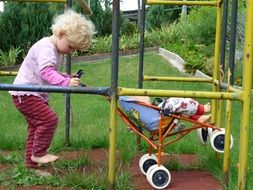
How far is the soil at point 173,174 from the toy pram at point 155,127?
0.10m

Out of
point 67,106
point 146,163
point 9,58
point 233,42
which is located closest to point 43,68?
point 146,163

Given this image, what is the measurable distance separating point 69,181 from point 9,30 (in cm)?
1023

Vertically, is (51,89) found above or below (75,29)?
below

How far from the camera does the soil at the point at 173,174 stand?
364 cm

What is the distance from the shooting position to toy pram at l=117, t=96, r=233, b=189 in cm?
355

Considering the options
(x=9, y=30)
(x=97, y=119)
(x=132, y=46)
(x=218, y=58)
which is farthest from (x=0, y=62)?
(x=218, y=58)

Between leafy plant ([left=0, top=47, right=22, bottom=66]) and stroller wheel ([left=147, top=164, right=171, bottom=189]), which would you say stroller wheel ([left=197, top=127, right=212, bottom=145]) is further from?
leafy plant ([left=0, top=47, right=22, bottom=66])

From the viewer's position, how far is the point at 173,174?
157 inches

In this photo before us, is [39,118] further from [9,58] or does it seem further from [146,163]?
[9,58]

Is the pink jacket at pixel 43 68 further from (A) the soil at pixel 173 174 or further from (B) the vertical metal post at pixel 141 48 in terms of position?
(B) the vertical metal post at pixel 141 48

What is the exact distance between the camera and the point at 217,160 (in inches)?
161

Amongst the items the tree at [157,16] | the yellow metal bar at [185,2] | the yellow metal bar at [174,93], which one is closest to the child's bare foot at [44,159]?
the yellow metal bar at [174,93]

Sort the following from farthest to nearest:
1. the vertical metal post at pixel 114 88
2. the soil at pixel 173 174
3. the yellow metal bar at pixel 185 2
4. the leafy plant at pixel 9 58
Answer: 1. the leafy plant at pixel 9 58
2. the yellow metal bar at pixel 185 2
3. the soil at pixel 173 174
4. the vertical metal post at pixel 114 88

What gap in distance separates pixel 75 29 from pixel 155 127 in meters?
0.83
